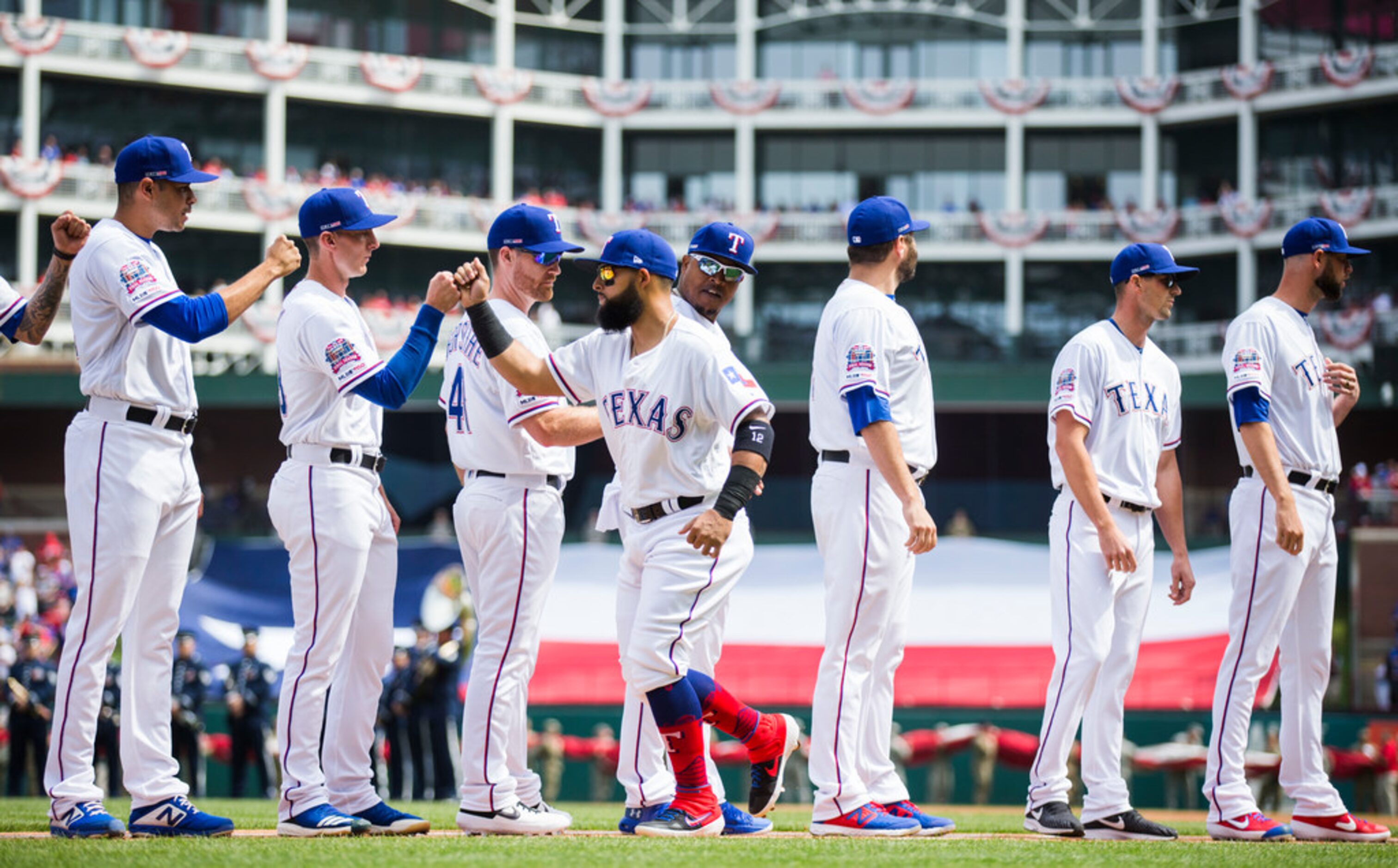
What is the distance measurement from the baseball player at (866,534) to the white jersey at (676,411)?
0.49 m

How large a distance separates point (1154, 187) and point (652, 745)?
39.9 metres

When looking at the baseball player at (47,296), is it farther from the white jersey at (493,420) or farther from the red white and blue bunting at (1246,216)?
the red white and blue bunting at (1246,216)

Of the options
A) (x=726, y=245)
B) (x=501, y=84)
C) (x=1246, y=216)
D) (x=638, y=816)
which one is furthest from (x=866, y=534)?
(x=501, y=84)

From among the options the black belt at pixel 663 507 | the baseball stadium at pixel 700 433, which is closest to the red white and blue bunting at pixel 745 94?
the baseball stadium at pixel 700 433

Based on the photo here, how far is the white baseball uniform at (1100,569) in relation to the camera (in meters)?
6.75

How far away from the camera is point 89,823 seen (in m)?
5.91

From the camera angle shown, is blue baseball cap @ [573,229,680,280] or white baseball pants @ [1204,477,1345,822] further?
white baseball pants @ [1204,477,1345,822]

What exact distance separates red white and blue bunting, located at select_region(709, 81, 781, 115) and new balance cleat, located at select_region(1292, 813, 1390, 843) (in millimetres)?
38471

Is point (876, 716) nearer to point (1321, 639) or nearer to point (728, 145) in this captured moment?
point (1321, 639)

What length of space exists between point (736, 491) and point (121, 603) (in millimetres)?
2375

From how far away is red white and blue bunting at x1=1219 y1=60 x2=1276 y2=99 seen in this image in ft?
135

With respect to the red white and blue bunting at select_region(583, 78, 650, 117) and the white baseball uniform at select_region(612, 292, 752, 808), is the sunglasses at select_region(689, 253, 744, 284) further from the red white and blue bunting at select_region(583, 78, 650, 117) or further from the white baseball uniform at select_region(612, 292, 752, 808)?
the red white and blue bunting at select_region(583, 78, 650, 117)

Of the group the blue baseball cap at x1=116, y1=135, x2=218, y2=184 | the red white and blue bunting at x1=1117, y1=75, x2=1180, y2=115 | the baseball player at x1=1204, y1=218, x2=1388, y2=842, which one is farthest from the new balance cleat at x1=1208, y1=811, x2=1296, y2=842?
the red white and blue bunting at x1=1117, y1=75, x2=1180, y2=115

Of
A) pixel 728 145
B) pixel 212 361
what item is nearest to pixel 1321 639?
pixel 212 361
